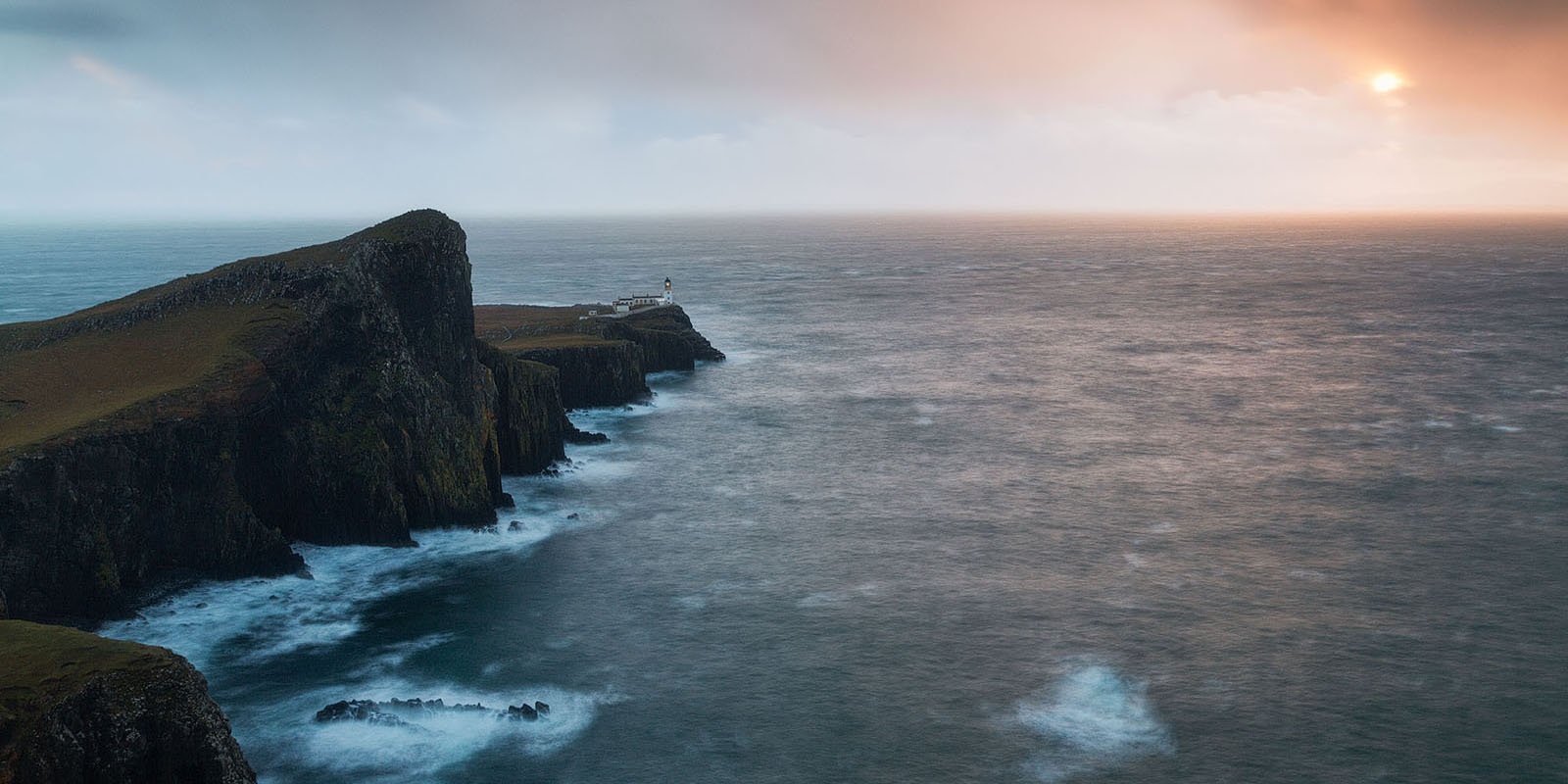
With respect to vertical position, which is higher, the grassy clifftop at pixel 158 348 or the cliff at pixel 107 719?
the grassy clifftop at pixel 158 348

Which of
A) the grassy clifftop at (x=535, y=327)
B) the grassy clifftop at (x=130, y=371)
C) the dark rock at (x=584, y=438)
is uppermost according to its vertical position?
the grassy clifftop at (x=130, y=371)

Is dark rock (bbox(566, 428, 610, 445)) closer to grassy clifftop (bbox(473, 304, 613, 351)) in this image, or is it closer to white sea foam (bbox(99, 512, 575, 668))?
grassy clifftop (bbox(473, 304, 613, 351))

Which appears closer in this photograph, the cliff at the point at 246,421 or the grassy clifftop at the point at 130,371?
the cliff at the point at 246,421

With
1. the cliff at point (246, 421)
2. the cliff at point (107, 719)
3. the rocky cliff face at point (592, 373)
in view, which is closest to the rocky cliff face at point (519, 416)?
the cliff at point (246, 421)

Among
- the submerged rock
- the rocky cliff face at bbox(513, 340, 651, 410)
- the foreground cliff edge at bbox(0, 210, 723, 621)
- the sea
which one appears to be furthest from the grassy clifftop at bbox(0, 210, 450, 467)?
the rocky cliff face at bbox(513, 340, 651, 410)

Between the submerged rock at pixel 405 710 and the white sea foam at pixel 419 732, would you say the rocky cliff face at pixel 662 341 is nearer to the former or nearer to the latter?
the white sea foam at pixel 419 732

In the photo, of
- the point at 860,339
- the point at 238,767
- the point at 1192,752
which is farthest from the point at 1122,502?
the point at 860,339

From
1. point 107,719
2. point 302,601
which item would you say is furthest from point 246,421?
point 107,719

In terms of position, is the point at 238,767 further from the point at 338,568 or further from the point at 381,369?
the point at 381,369
